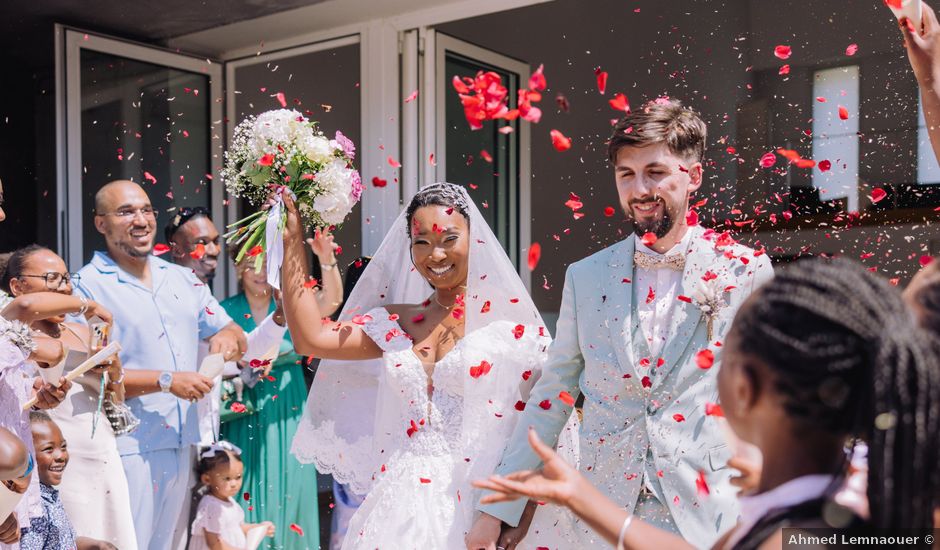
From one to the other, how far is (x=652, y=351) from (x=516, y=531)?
2.26 ft

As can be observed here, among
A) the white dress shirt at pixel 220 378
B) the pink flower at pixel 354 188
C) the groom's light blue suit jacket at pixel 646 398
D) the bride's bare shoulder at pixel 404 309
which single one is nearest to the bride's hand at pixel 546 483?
the groom's light blue suit jacket at pixel 646 398

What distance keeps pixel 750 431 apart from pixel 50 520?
2.97 metres

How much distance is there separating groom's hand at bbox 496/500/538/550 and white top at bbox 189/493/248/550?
2.21 meters

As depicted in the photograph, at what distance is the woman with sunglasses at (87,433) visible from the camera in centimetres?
389

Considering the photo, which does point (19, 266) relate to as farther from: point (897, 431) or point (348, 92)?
point (897, 431)

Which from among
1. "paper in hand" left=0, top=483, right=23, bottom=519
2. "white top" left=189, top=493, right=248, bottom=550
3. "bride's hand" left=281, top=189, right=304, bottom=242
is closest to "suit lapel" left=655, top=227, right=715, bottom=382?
"bride's hand" left=281, top=189, right=304, bottom=242

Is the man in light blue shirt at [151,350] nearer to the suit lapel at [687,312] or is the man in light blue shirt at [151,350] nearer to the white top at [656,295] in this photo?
the white top at [656,295]

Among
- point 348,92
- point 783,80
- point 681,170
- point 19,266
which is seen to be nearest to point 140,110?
point 348,92

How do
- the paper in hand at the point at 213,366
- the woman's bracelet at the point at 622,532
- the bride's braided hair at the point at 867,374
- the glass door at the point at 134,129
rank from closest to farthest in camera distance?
the bride's braided hair at the point at 867,374 → the woman's bracelet at the point at 622,532 → the paper in hand at the point at 213,366 → the glass door at the point at 134,129

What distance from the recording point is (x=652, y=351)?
2693 millimetres

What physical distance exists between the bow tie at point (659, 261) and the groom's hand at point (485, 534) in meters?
0.88

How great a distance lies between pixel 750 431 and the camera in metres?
1.44

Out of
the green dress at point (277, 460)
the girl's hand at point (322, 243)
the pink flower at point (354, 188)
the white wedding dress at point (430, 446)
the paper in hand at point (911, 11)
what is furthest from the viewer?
the green dress at point (277, 460)

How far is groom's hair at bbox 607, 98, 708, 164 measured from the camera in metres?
2.76
